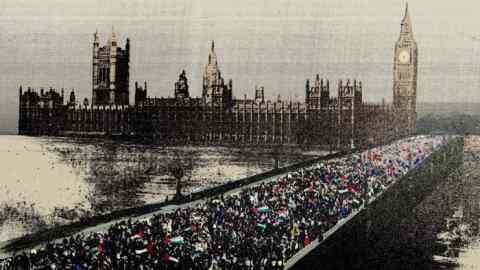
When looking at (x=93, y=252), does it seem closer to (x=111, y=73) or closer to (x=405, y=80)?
(x=405, y=80)

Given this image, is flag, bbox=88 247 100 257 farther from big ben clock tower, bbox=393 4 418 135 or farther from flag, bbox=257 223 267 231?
big ben clock tower, bbox=393 4 418 135

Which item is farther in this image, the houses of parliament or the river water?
the houses of parliament

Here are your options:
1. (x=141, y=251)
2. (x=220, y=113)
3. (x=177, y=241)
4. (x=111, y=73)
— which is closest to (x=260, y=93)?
(x=220, y=113)

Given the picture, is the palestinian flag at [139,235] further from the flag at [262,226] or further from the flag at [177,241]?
the flag at [262,226]

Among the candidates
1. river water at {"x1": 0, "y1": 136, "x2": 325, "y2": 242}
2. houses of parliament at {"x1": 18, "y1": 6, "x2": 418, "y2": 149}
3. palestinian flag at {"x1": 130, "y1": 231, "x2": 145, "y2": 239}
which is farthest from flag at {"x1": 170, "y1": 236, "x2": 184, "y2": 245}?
houses of parliament at {"x1": 18, "y1": 6, "x2": 418, "y2": 149}

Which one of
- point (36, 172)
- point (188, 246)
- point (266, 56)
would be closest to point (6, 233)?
point (188, 246)

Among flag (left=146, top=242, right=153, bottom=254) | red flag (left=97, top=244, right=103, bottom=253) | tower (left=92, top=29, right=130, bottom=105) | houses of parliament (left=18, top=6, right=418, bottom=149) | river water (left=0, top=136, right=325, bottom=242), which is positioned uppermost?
tower (left=92, top=29, right=130, bottom=105)
